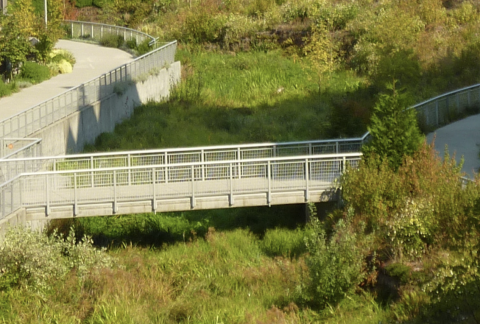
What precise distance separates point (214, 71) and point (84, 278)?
27.4m

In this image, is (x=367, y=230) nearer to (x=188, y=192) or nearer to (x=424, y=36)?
(x=188, y=192)

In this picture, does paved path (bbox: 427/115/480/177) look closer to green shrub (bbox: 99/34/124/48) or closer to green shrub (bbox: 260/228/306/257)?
green shrub (bbox: 260/228/306/257)

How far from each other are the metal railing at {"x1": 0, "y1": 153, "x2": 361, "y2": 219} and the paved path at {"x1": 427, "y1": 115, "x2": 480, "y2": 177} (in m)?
3.82

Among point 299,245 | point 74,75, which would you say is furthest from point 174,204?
point 74,75

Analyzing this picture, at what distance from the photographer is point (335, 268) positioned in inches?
685

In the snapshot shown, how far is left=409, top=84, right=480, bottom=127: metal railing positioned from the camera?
28759 millimetres

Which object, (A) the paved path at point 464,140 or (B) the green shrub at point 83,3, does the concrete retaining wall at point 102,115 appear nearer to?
(A) the paved path at point 464,140

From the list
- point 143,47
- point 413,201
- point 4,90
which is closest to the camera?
point 413,201

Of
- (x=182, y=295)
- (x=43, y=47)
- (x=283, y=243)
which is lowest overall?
(x=182, y=295)

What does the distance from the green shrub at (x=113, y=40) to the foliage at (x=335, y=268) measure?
3728 cm

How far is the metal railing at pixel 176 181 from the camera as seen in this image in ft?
65.1

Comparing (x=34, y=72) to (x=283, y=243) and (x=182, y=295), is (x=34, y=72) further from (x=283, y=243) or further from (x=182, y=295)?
(x=182, y=295)

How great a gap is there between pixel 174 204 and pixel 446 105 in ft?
43.4

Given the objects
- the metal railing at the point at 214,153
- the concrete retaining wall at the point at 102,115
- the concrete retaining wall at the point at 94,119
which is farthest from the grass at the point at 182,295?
the concrete retaining wall at the point at 102,115
